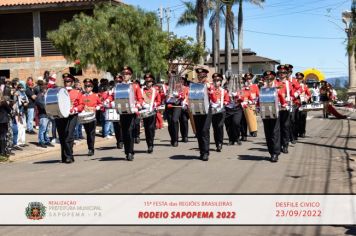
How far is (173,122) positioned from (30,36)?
62.2ft

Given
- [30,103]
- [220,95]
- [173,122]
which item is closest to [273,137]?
[220,95]

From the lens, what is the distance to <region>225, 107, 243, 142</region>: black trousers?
17.4m

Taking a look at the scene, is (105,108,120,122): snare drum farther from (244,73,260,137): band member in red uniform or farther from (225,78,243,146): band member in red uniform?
(244,73,260,137): band member in red uniform

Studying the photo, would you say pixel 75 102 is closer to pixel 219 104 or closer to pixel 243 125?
pixel 219 104

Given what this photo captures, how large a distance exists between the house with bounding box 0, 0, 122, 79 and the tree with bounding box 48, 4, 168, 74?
650 cm

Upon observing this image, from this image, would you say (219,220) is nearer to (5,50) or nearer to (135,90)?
(135,90)

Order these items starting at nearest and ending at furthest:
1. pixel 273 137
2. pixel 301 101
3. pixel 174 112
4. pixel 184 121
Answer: pixel 273 137 → pixel 301 101 → pixel 174 112 → pixel 184 121

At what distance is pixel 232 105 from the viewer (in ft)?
Result: 57.7

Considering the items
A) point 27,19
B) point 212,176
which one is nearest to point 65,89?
point 212,176

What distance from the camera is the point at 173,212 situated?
7262 millimetres

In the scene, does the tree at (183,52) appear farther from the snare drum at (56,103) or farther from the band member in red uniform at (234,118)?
the snare drum at (56,103)

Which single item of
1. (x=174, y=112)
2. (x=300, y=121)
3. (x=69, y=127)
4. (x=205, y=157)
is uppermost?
(x=174, y=112)

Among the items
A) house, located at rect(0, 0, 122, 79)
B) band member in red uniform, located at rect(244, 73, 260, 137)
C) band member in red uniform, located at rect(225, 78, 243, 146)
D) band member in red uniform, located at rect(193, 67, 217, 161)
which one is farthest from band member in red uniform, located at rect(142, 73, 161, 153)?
house, located at rect(0, 0, 122, 79)

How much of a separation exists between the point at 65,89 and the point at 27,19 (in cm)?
2189
